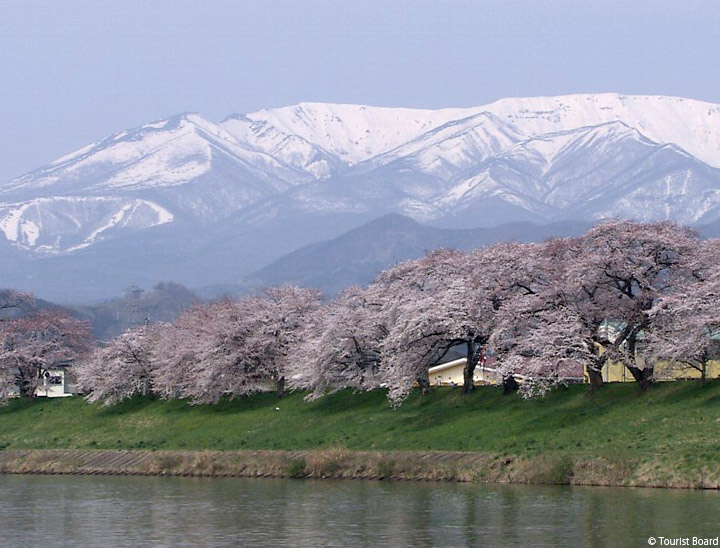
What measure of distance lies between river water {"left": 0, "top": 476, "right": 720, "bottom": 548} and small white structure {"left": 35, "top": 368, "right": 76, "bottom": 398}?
190 feet

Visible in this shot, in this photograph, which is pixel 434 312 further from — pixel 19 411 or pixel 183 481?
pixel 19 411

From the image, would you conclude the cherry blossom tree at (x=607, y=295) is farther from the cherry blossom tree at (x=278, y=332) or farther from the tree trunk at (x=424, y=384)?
the cherry blossom tree at (x=278, y=332)

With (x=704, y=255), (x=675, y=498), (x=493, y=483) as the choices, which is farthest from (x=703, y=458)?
(x=704, y=255)

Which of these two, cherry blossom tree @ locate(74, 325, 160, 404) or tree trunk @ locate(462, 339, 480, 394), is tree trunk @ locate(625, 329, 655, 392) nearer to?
tree trunk @ locate(462, 339, 480, 394)

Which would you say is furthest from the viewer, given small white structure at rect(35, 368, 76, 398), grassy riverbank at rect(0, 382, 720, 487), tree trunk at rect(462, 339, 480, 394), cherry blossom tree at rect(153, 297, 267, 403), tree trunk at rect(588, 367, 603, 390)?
small white structure at rect(35, 368, 76, 398)

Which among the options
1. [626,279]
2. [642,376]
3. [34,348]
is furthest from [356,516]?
[34,348]

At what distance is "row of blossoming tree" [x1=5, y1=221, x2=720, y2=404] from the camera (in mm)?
80812

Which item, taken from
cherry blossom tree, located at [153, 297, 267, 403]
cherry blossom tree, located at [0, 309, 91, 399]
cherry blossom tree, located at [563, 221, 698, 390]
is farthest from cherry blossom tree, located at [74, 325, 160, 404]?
cherry blossom tree, located at [563, 221, 698, 390]

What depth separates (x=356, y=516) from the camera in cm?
5684

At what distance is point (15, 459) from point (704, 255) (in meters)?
47.0

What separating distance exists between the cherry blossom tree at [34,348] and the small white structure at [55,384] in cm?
160

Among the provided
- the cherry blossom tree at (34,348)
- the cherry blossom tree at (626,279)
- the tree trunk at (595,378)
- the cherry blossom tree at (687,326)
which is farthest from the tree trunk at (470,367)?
the cherry blossom tree at (34,348)

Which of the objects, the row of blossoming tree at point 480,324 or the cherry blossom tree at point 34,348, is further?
the cherry blossom tree at point 34,348

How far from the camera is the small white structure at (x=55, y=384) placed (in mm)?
129938
